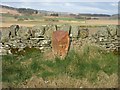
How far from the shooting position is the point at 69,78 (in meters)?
9.75

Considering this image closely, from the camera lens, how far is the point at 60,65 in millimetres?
10570

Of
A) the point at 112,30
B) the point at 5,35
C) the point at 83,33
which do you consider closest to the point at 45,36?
the point at 83,33

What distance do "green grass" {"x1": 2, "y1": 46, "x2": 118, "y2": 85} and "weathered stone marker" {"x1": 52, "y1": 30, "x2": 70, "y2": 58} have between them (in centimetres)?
26

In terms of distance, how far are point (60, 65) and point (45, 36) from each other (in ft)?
5.65

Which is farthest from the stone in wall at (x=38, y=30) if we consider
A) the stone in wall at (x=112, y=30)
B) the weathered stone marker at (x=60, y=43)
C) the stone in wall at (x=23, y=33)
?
the stone in wall at (x=112, y=30)

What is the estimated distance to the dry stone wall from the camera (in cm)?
1172

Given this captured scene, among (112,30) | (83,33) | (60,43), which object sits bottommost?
(60,43)

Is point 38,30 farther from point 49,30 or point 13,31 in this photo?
point 13,31

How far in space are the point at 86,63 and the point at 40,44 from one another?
6.85ft

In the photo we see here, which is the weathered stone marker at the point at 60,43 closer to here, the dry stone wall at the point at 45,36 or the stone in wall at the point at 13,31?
the dry stone wall at the point at 45,36

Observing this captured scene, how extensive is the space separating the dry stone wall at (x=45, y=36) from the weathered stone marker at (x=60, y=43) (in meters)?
0.28

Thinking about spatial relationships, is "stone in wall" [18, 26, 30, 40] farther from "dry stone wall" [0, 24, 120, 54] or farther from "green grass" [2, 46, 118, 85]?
"green grass" [2, 46, 118, 85]

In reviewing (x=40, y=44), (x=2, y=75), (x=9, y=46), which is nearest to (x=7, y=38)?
(x=9, y=46)

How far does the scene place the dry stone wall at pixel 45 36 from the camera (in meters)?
11.7
